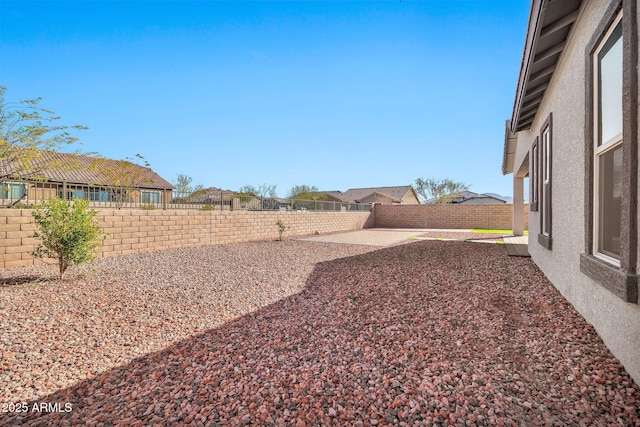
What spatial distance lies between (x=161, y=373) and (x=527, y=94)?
6587 millimetres

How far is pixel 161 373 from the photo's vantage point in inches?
89.2

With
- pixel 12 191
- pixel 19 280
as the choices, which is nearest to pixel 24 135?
pixel 12 191

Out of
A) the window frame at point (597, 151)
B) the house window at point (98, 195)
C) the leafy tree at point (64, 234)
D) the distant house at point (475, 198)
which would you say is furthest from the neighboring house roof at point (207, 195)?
the distant house at point (475, 198)

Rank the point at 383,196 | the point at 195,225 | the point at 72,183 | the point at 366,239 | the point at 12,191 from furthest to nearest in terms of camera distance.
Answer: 1. the point at 383,196
2. the point at 366,239
3. the point at 195,225
4. the point at 72,183
5. the point at 12,191

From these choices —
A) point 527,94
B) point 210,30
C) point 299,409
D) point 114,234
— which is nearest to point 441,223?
point 527,94

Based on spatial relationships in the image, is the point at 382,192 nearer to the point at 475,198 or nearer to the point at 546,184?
the point at 475,198

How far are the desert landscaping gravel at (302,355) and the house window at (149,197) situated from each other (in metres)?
3.56

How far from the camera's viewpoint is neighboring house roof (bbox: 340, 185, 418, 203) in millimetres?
43944

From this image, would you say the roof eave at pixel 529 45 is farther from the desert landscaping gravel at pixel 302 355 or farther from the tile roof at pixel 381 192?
the tile roof at pixel 381 192

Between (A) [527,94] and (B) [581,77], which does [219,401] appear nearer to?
(B) [581,77]

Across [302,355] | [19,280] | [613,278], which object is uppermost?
[613,278]

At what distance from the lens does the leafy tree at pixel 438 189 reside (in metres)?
38.8

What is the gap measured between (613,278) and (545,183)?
3.83 metres

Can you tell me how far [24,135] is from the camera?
6.02 meters
